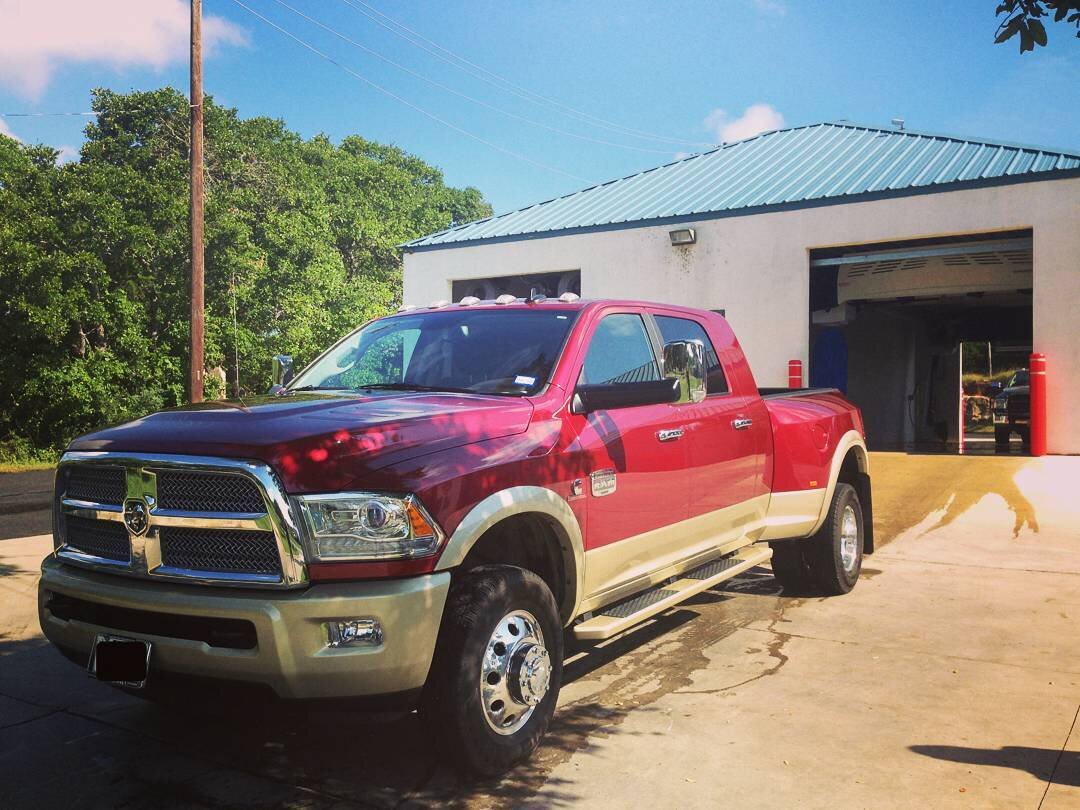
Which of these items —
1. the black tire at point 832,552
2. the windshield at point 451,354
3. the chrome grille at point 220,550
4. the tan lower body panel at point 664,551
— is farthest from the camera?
the black tire at point 832,552

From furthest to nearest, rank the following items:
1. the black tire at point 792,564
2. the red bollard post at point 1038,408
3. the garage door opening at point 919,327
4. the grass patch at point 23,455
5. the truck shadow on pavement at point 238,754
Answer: the grass patch at point 23,455, the garage door opening at point 919,327, the red bollard post at point 1038,408, the black tire at point 792,564, the truck shadow on pavement at point 238,754

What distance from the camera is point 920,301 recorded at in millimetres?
23797

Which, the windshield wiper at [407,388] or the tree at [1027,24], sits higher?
the tree at [1027,24]

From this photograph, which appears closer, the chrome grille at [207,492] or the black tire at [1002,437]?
the chrome grille at [207,492]

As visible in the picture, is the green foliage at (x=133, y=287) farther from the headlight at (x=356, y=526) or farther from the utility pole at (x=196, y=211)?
the headlight at (x=356, y=526)

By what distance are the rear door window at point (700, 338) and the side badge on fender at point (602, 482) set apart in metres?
1.27

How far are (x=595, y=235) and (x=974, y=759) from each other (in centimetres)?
1713

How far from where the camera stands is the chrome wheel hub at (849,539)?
6.96 meters

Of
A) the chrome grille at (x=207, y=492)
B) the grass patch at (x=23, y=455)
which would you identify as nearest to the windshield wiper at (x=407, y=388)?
the chrome grille at (x=207, y=492)

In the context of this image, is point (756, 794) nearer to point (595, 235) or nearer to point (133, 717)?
point (133, 717)

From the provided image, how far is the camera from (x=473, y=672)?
347 cm

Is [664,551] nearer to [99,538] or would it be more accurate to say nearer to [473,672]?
[473,672]

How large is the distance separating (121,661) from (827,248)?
16.5m

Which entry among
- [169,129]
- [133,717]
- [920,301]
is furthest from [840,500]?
[169,129]
